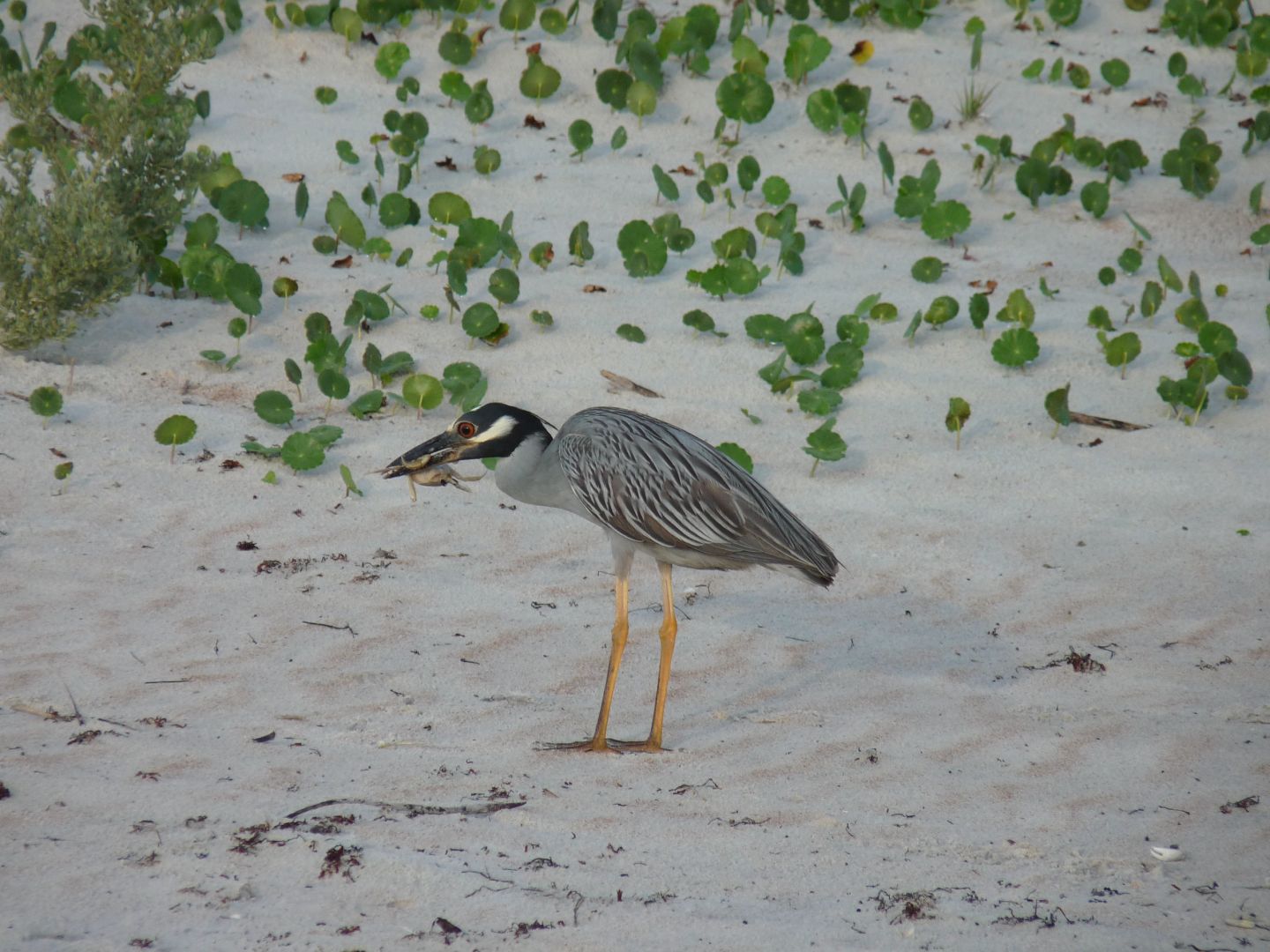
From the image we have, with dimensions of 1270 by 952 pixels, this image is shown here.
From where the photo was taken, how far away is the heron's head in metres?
5.36

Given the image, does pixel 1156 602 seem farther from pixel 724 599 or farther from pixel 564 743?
pixel 564 743

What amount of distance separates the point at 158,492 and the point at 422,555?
1.33 m

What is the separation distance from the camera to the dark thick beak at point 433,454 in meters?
5.43

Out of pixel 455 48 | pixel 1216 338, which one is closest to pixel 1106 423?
pixel 1216 338

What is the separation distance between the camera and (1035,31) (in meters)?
11.6

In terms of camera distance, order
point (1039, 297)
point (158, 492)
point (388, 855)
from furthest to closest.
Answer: point (1039, 297), point (158, 492), point (388, 855)

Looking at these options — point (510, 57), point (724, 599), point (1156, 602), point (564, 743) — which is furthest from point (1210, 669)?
point (510, 57)

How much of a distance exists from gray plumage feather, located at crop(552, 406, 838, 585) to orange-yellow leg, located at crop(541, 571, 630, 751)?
24cm

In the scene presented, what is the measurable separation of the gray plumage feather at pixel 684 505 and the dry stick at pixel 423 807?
1.28 metres

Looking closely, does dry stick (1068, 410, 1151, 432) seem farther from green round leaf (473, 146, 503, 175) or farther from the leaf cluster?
the leaf cluster

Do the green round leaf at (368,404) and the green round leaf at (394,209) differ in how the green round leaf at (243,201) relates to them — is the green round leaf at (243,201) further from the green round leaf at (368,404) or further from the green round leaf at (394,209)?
the green round leaf at (368,404)

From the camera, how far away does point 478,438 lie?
539 centimetres

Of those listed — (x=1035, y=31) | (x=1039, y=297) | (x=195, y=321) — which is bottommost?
(x=195, y=321)

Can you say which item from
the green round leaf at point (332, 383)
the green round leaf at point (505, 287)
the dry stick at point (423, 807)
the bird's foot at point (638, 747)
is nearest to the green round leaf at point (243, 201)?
the green round leaf at point (505, 287)
